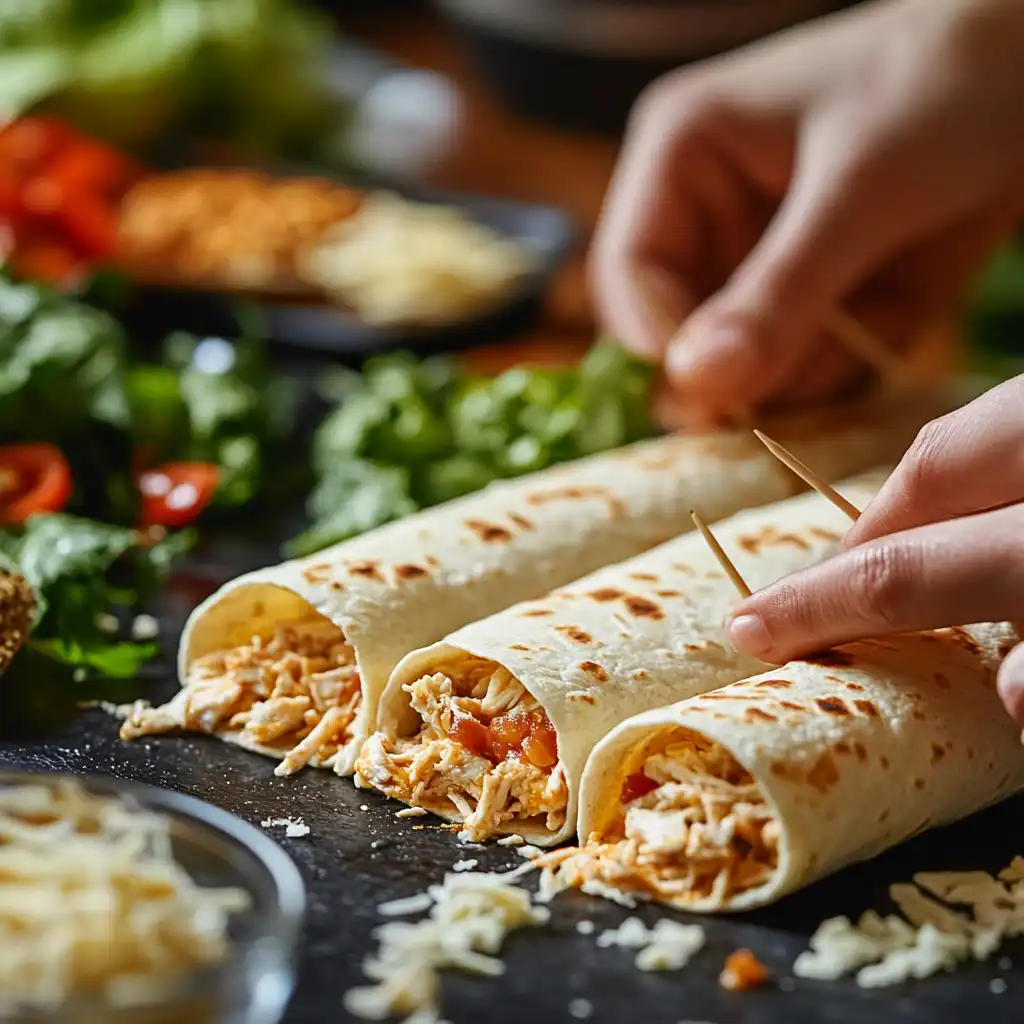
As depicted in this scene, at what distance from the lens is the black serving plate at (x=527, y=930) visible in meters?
2.60

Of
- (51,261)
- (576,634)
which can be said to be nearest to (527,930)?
(576,634)

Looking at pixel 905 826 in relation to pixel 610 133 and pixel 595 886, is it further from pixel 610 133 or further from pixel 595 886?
pixel 610 133

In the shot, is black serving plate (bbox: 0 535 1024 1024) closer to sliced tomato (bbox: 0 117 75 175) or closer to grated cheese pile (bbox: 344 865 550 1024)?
grated cheese pile (bbox: 344 865 550 1024)

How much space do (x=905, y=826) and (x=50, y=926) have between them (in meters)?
1.50

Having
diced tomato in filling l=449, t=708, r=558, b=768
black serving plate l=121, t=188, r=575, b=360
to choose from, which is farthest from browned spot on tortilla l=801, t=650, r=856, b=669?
black serving plate l=121, t=188, r=575, b=360

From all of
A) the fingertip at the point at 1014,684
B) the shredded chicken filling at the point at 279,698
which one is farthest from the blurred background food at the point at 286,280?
the fingertip at the point at 1014,684

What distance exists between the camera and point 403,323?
5828mm

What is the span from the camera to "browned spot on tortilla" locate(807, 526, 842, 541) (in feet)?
12.3

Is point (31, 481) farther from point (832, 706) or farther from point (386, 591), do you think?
point (832, 706)

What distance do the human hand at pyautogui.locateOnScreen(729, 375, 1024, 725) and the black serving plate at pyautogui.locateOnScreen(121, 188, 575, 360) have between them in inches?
117

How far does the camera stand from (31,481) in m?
4.57

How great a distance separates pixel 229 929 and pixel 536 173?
20.8ft

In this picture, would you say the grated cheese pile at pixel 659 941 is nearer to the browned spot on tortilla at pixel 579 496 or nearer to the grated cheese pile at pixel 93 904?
the grated cheese pile at pixel 93 904

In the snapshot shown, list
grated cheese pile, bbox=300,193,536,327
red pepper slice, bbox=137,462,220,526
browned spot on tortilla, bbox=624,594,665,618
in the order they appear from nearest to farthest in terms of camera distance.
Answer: browned spot on tortilla, bbox=624,594,665,618 < red pepper slice, bbox=137,462,220,526 < grated cheese pile, bbox=300,193,536,327
